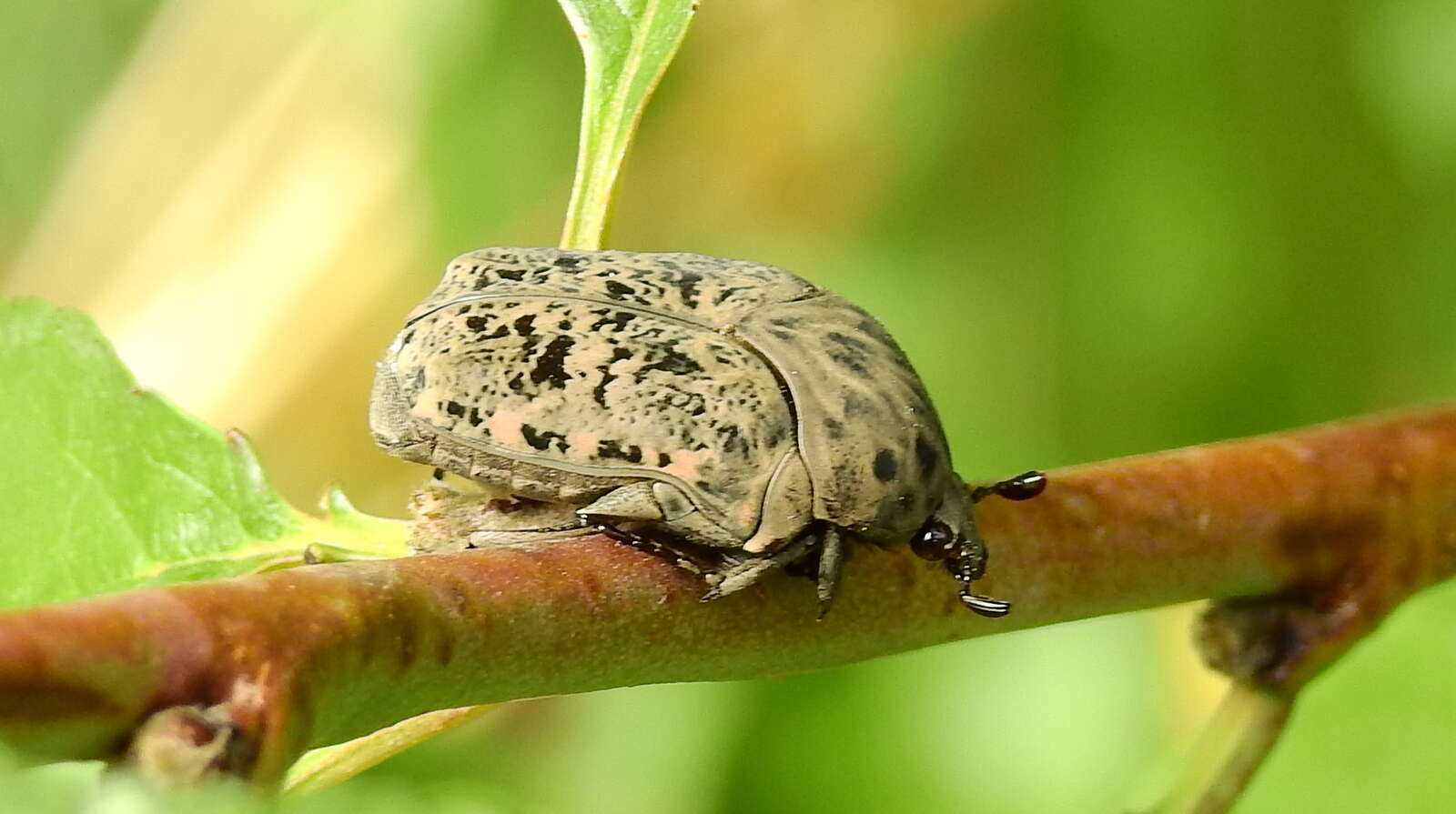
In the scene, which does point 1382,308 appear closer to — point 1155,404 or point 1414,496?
point 1155,404

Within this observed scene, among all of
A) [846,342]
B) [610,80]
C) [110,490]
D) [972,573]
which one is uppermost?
[610,80]

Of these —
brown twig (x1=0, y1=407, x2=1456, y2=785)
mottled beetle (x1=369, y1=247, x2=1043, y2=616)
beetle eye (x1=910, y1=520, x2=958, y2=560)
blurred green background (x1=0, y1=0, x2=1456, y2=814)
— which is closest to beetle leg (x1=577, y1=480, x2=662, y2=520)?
mottled beetle (x1=369, y1=247, x2=1043, y2=616)

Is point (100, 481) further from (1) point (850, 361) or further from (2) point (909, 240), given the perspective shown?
(2) point (909, 240)

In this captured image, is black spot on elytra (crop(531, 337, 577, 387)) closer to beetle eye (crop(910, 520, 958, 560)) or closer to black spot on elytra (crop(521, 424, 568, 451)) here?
black spot on elytra (crop(521, 424, 568, 451))

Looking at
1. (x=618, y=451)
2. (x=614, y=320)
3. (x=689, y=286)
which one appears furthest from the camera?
(x=689, y=286)

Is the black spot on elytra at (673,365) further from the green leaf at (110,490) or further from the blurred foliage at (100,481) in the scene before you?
the blurred foliage at (100,481)

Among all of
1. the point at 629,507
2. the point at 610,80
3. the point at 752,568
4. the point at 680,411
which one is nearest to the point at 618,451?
the point at 680,411

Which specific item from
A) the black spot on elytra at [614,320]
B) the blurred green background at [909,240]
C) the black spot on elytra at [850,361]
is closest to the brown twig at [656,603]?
the black spot on elytra at [850,361]
